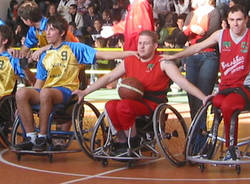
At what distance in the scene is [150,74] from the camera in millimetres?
5871

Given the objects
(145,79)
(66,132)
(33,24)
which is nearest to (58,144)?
(66,132)

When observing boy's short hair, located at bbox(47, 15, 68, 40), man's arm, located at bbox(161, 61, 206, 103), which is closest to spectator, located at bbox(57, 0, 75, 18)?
boy's short hair, located at bbox(47, 15, 68, 40)

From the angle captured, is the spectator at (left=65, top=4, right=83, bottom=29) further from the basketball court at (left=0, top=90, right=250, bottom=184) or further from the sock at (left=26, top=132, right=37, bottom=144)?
the sock at (left=26, top=132, right=37, bottom=144)

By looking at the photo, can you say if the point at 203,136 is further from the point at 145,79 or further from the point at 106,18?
the point at 106,18

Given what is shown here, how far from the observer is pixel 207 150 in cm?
551

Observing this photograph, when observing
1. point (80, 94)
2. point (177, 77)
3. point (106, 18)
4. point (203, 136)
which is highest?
point (106, 18)

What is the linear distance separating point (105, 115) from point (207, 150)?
83 cm

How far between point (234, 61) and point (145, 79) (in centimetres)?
74

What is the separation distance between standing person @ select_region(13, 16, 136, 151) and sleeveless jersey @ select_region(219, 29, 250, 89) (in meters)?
0.84

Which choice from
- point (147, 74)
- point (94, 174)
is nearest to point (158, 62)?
point (147, 74)

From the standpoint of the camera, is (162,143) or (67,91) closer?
(162,143)

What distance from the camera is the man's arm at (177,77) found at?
5.65 metres

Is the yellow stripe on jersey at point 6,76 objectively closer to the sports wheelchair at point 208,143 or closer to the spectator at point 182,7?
the sports wheelchair at point 208,143

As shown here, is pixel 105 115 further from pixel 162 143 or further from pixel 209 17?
pixel 209 17
